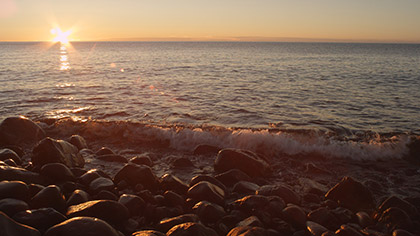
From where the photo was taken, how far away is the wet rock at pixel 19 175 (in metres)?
5.68

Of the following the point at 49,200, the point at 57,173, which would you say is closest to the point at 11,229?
the point at 49,200

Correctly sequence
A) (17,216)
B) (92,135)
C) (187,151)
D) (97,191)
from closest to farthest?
(17,216) < (97,191) < (187,151) < (92,135)

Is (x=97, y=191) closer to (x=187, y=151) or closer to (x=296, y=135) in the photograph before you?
(x=187, y=151)

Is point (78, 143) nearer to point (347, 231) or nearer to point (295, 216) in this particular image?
point (295, 216)

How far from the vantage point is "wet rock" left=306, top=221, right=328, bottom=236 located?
4.54 m

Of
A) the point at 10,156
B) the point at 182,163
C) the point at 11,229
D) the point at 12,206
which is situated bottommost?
the point at 182,163

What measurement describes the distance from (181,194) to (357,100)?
1281 centimetres

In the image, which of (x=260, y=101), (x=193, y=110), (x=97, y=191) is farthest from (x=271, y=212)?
(x=260, y=101)

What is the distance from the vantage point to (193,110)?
13461 mm

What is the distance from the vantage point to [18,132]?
9.29 m

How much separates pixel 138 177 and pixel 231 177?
1946 millimetres

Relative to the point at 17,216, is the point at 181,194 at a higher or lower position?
lower

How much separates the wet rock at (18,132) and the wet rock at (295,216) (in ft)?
26.0

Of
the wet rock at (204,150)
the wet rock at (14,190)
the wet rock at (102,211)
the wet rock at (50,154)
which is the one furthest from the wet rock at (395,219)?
the wet rock at (50,154)
